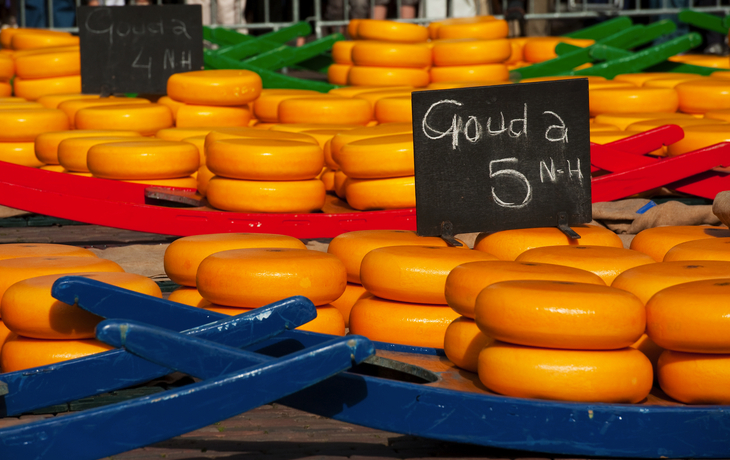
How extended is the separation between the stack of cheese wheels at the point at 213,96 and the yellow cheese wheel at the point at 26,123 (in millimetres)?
647

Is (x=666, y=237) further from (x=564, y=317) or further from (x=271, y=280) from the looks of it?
(x=271, y=280)

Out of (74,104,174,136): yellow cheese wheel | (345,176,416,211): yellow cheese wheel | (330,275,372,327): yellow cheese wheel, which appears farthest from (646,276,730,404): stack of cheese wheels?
(74,104,174,136): yellow cheese wheel

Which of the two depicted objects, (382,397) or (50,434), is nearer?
(50,434)

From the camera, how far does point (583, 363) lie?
184cm

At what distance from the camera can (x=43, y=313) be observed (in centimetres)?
219

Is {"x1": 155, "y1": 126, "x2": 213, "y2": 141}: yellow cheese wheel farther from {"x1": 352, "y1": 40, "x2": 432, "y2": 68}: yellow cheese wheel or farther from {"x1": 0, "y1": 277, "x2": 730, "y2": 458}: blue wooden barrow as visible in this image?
{"x1": 0, "y1": 277, "x2": 730, "y2": 458}: blue wooden barrow

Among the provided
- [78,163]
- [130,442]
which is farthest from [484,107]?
[78,163]

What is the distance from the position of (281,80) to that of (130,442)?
18.8 feet

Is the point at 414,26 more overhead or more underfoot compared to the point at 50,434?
more overhead

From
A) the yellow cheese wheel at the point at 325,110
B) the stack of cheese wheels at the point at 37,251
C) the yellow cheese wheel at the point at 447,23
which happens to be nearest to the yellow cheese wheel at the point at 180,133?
the yellow cheese wheel at the point at 325,110

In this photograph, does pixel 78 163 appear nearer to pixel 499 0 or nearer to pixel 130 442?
pixel 130 442

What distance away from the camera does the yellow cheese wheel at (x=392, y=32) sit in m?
6.87

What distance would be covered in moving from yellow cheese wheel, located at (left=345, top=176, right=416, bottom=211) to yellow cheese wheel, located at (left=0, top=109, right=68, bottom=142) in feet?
6.57

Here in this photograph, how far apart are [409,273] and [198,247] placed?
2.25 ft
